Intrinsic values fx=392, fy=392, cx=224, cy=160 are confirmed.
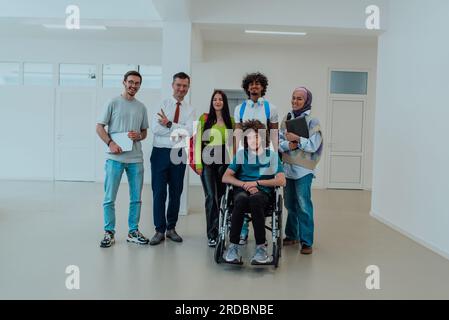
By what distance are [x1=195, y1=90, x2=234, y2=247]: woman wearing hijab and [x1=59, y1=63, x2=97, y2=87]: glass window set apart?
5399mm

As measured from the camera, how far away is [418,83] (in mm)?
4246

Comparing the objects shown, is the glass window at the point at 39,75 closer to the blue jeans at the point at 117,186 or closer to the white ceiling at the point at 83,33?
the white ceiling at the point at 83,33

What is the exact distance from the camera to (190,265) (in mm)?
3240

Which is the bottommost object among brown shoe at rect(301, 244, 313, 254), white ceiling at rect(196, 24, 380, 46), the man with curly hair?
brown shoe at rect(301, 244, 313, 254)

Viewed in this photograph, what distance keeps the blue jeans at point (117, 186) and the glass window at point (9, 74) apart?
5.80 metres

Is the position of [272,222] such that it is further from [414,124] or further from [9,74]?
[9,74]

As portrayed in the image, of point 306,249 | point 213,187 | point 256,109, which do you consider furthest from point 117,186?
point 306,249

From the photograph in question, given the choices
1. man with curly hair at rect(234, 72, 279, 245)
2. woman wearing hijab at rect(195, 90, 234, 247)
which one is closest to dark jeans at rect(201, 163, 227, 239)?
woman wearing hijab at rect(195, 90, 234, 247)

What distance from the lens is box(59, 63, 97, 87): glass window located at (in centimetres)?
823

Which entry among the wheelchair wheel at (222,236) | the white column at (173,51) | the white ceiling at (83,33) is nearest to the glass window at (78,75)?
the white ceiling at (83,33)

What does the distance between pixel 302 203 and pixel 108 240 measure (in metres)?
1.85

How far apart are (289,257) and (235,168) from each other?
3.20ft

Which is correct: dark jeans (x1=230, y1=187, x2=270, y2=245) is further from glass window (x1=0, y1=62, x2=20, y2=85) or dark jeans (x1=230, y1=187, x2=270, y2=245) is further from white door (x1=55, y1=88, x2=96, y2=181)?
glass window (x1=0, y1=62, x2=20, y2=85)
